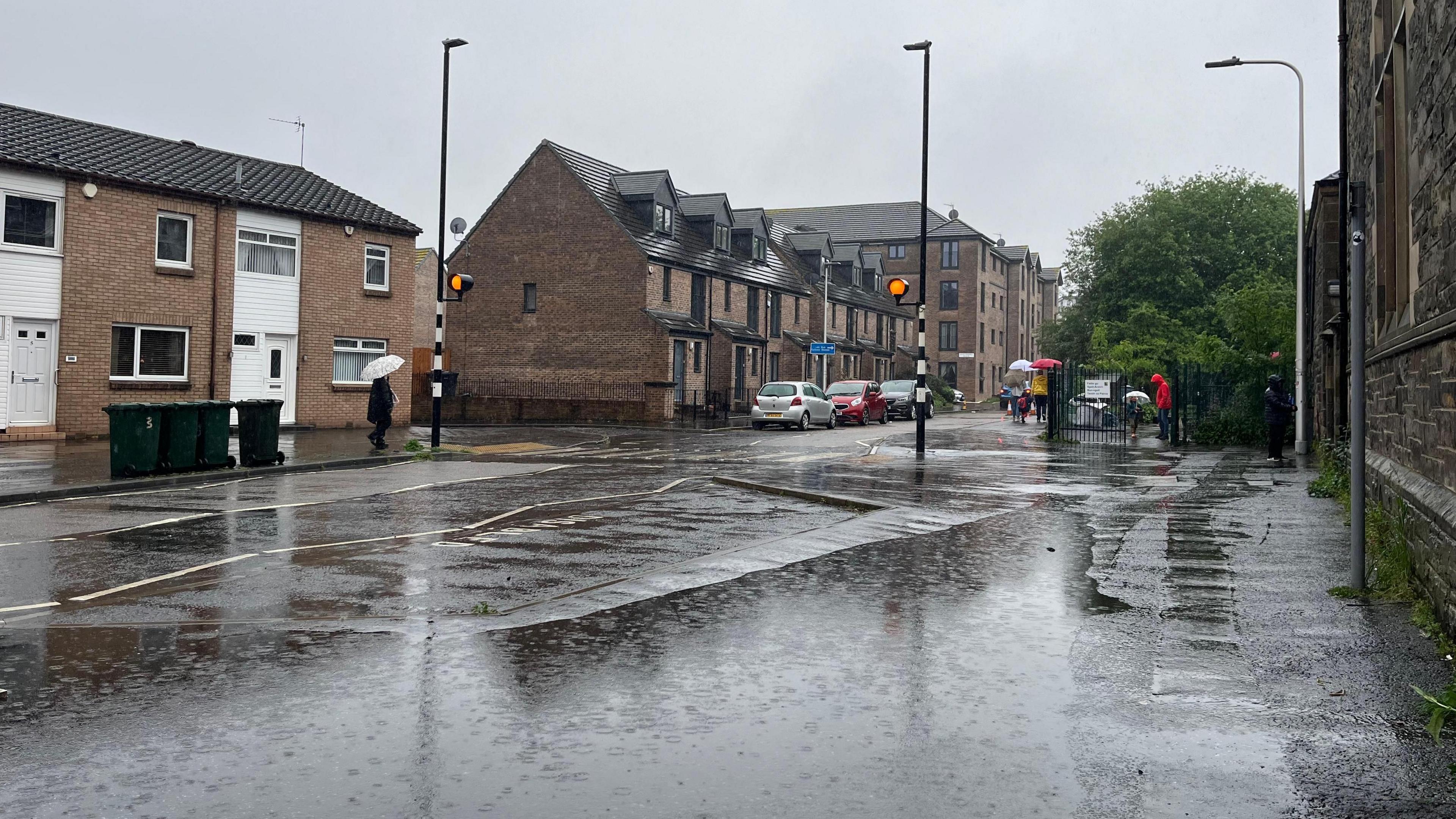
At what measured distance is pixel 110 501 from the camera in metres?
15.1

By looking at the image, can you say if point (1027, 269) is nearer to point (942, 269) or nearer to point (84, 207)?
point (942, 269)

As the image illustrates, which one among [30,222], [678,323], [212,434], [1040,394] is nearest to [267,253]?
[30,222]

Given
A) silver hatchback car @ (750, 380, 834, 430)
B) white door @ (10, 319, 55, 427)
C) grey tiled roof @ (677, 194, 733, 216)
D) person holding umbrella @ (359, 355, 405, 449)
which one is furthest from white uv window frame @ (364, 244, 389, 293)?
grey tiled roof @ (677, 194, 733, 216)

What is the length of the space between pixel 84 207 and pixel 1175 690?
2840cm

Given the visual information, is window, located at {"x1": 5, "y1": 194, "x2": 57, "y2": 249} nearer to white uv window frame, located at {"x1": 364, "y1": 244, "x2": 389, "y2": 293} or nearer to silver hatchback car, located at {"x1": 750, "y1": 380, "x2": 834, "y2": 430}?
white uv window frame, located at {"x1": 364, "y1": 244, "x2": 389, "y2": 293}

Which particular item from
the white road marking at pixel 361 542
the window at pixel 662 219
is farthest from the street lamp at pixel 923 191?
the window at pixel 662 219

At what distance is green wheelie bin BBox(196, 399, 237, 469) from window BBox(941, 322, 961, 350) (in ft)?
243

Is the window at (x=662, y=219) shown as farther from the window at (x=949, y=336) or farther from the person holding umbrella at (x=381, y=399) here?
the window at (x=949, y=336)

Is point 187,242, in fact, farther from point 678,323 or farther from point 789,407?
point 678,323

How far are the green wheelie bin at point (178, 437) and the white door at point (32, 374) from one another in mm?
11220

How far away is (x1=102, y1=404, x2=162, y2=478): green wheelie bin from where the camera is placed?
1758 cm

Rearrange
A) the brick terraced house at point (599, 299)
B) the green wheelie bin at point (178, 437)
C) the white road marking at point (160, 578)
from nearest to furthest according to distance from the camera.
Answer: the white road marking at point (160, 578) → the green wheelie bin at point (178, 437) → the brick terraced house at point (599, 299)

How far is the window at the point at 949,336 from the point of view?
8975 cm

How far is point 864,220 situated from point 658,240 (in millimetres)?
42235
